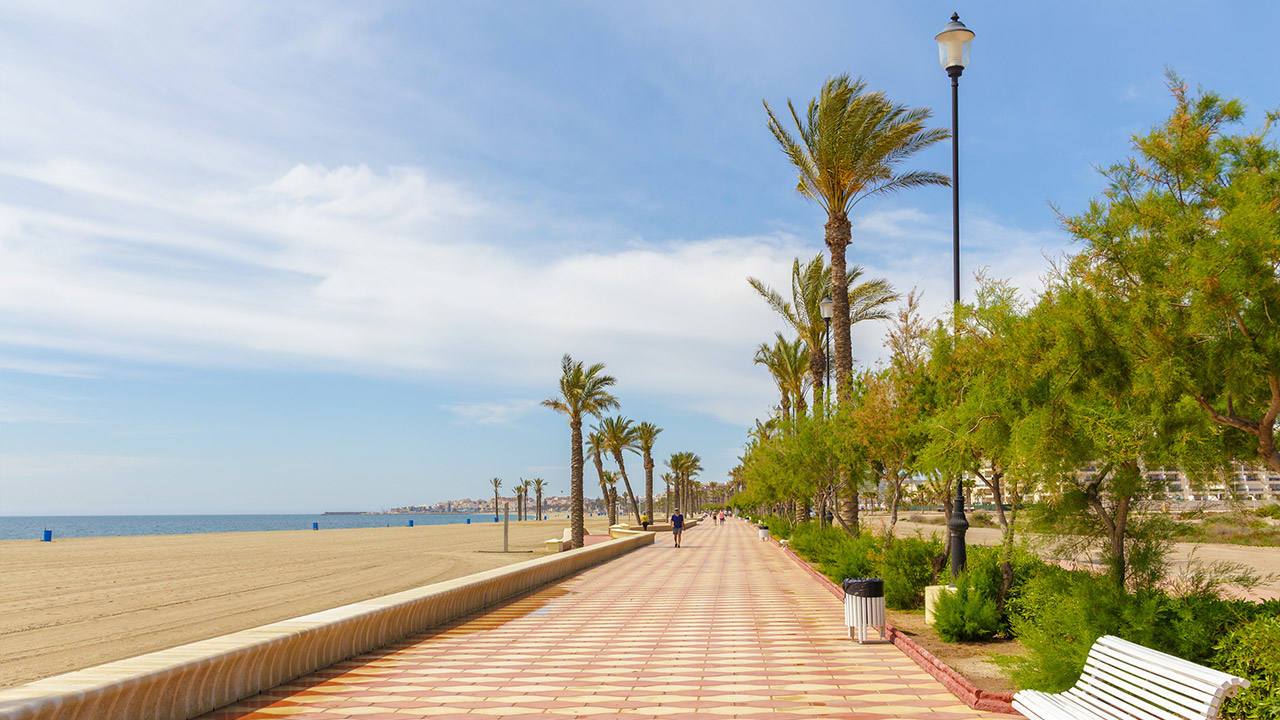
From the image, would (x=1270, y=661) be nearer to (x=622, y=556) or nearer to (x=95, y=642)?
(x=95, y=642)

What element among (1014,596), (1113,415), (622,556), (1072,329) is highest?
(1072,329)

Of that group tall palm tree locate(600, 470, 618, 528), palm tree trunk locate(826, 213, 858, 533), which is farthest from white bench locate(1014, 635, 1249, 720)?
tall palm tree locate(600, 470, 618, 528)

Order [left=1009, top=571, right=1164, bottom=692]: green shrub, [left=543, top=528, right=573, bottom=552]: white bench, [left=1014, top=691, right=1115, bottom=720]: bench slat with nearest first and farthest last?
[left=1014, top=691, right=1115, bottom=720]: bench slat < [left=1009, top=571, right=1164, bottom=692]: green shrub < [left=543, top=528, right=573, bottom=552]: white bench

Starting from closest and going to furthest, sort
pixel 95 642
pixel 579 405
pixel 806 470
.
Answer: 1. pixel 95 642
2. pixel 806 470
3. pixel 579 405

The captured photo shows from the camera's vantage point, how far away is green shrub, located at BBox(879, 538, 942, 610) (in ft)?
47.3

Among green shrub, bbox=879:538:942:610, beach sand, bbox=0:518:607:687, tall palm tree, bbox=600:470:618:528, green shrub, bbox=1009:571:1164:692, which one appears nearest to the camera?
green shrub, bbox=1009:571:1164:692

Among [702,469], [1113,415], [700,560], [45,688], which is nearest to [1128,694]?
[1113,415]

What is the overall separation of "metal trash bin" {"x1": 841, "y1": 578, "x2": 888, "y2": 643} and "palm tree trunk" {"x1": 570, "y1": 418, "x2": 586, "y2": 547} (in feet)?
98.2

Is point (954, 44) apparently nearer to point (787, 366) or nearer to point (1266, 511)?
point (1266, 511)

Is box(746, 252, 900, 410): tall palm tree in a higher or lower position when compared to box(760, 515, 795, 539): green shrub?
higher

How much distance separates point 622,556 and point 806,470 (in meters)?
12.2

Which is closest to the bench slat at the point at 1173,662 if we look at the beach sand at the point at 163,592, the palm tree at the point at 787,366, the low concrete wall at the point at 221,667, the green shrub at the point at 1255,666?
the green shrub at the point at 1255,666

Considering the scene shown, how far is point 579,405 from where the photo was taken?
145 feet

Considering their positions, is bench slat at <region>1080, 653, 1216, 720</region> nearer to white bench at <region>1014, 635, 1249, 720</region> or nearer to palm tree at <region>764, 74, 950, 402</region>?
white bench at <region>1014, 635, 1249, 720</region>
